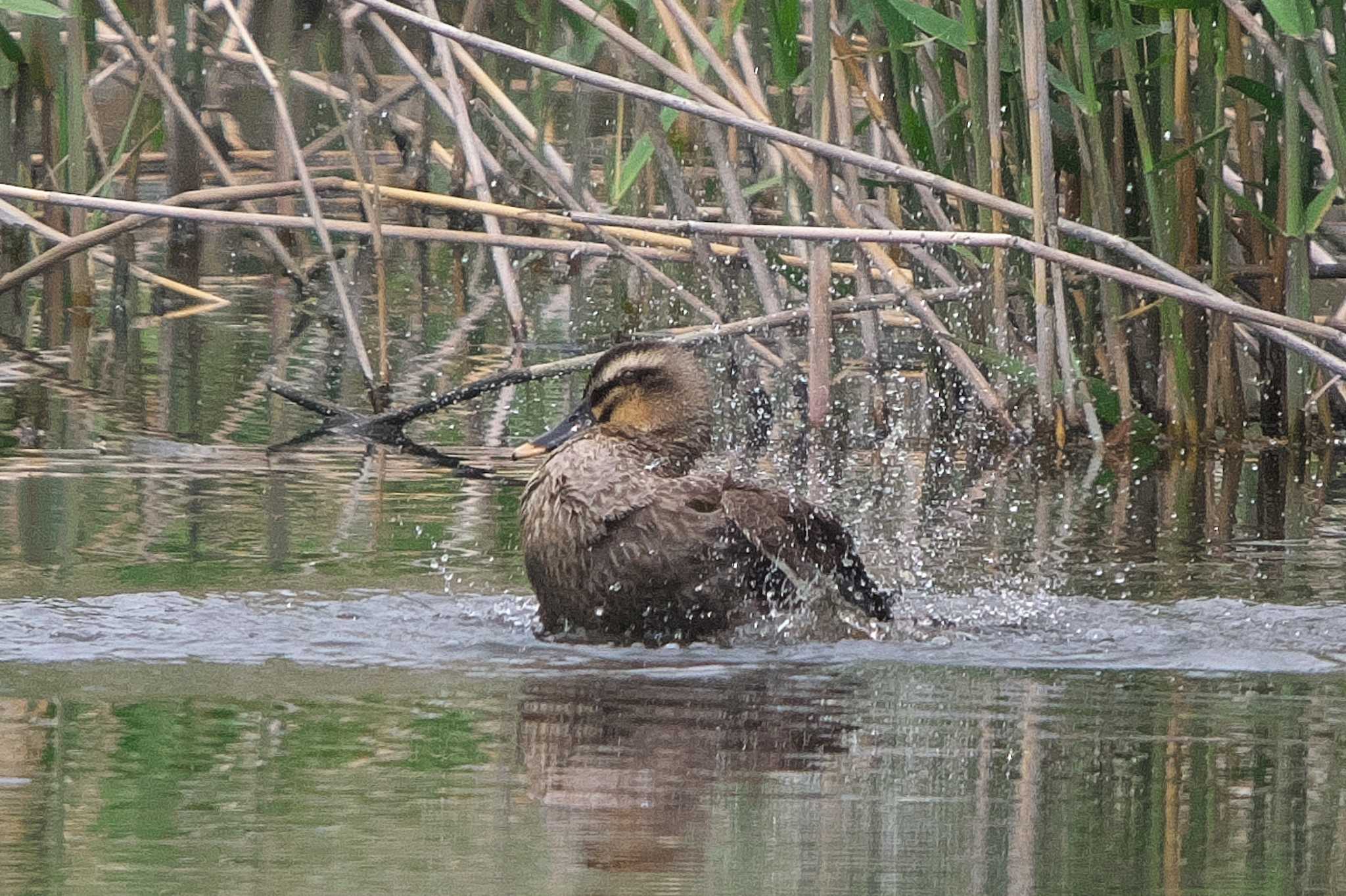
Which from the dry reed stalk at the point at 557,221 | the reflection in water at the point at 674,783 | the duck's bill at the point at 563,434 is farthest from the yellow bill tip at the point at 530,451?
the dry reed stalk at the point at 557,221

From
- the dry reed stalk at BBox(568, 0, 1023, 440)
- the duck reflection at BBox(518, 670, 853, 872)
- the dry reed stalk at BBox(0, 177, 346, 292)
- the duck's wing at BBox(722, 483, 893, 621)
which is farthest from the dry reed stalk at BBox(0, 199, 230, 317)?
the duck reflection at BBox(518, 670, 853, 872)

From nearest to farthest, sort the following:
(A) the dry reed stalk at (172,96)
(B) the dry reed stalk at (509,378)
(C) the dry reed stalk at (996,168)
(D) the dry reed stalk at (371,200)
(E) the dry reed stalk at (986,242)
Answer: (E) the dry reed stalk at (986,242) < (C) the dry reed stalk at (996,168) < (B) the dry reed stalk at (509,378) < (D) the dry reed stalk at (371,200) < (A) the dry reed stalk at (172,96)

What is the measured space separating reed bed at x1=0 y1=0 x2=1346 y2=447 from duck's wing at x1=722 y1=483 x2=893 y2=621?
91cm

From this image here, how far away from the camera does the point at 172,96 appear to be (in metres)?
9.12

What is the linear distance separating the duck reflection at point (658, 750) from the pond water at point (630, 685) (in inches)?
0.5

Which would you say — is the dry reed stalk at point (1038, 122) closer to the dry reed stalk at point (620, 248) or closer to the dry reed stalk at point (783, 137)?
the dry reed stalk at point (783, 137)

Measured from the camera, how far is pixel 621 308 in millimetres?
10336

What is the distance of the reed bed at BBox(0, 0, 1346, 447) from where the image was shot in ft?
22.5

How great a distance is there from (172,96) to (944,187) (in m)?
3.55

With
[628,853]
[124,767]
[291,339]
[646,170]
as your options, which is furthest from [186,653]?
[646,170]

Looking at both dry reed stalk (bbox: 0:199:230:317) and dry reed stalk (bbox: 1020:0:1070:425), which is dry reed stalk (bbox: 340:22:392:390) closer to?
dry reed stalk (bbox: 0:199:230:317)

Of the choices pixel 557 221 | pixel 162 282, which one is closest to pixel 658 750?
pixel 557 221

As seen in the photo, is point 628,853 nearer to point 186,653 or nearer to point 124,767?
point 124,767

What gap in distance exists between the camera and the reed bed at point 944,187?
270 inches
